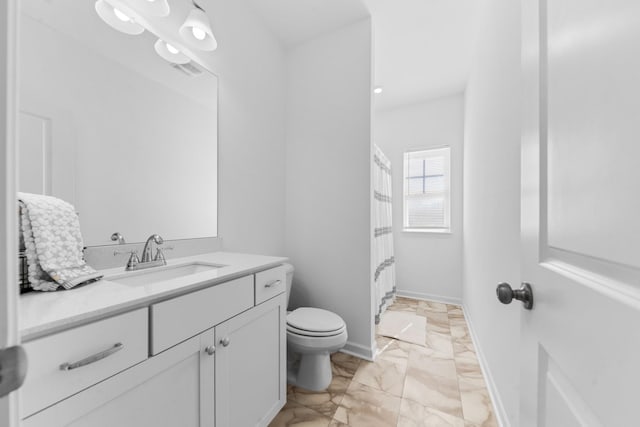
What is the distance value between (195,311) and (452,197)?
309 centimetres

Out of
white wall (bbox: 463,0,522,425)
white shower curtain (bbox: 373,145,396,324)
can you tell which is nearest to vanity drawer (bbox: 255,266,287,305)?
white wall (bbox: 463,0,522,425)

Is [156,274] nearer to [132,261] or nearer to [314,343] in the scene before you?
[132,261]

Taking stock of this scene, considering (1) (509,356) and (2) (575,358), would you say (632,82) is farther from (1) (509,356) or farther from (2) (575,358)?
(1) (509,356)

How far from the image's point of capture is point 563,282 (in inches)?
18.6

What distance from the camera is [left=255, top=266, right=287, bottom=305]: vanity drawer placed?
45.7 inches

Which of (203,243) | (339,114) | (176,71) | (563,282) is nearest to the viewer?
(563,282)

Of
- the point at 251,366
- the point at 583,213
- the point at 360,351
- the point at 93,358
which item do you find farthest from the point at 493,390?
the point at 93,358

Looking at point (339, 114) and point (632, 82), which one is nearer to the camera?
point (632, 82)

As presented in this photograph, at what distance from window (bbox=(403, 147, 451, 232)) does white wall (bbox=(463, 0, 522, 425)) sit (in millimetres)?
1236

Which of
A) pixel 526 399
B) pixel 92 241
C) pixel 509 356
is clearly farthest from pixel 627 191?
pixel 92 241

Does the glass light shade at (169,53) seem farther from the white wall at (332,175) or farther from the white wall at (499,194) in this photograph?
the white wall at (499,194)

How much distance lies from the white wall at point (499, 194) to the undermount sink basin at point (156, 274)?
1.42 m

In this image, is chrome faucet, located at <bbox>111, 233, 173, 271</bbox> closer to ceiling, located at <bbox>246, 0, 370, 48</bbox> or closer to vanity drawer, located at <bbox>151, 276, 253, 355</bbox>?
vanity drawer, located at <bbox>151, 276, 253, 355</bbox>

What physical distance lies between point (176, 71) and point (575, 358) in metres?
1.88
